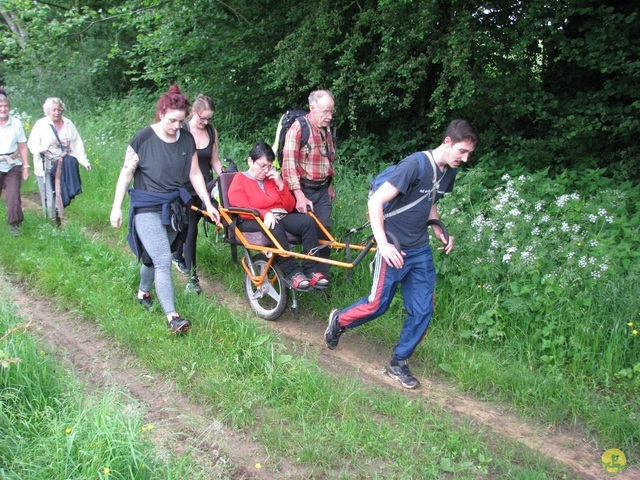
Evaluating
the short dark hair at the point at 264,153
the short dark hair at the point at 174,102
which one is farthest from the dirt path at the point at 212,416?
the short dark hair at the point at 174,102

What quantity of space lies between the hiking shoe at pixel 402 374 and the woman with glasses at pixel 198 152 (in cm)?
217

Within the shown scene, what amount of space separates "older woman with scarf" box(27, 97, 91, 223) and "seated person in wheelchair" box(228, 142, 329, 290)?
2.98 meters

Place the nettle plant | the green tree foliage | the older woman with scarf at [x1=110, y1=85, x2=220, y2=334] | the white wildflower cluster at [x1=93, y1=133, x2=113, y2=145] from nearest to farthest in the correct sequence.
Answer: the nettle plant < the older woman with scarf at [x1=110, y1=85, x2=220, y2=334] < the green tree foliage < the white wildflower cluster at [x1=93, y1=133, x2=113, y2=145]

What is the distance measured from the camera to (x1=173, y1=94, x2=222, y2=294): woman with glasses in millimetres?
5762

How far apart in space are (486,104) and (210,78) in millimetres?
4974

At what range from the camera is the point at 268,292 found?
5480 millimetres

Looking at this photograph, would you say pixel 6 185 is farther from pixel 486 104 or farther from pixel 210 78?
pixel 486 104

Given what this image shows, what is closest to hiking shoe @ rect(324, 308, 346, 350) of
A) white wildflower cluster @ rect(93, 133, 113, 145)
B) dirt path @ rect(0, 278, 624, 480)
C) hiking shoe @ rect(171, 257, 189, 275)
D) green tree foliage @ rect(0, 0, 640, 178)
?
dirt path @ rect(0, 278, 624, 480)

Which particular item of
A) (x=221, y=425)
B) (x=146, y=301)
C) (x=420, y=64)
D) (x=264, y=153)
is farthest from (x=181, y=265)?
(x=420, y=64)

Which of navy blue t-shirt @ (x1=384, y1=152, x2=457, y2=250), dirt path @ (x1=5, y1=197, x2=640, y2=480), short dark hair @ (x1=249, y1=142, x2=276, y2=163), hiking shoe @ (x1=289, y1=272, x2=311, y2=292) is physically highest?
short dark hair @ (x1=249, y1=142, x2=276, y2=163)

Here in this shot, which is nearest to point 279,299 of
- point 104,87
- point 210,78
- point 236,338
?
point 236,338

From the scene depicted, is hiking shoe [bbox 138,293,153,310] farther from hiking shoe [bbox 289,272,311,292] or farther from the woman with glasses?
hiking shoe [bbox 289,272,311,292]

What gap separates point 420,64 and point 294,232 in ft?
11.3

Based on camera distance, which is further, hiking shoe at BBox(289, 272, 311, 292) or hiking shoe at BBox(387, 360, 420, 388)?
hiking shoe at BBox(289, 272, 311, 292)
